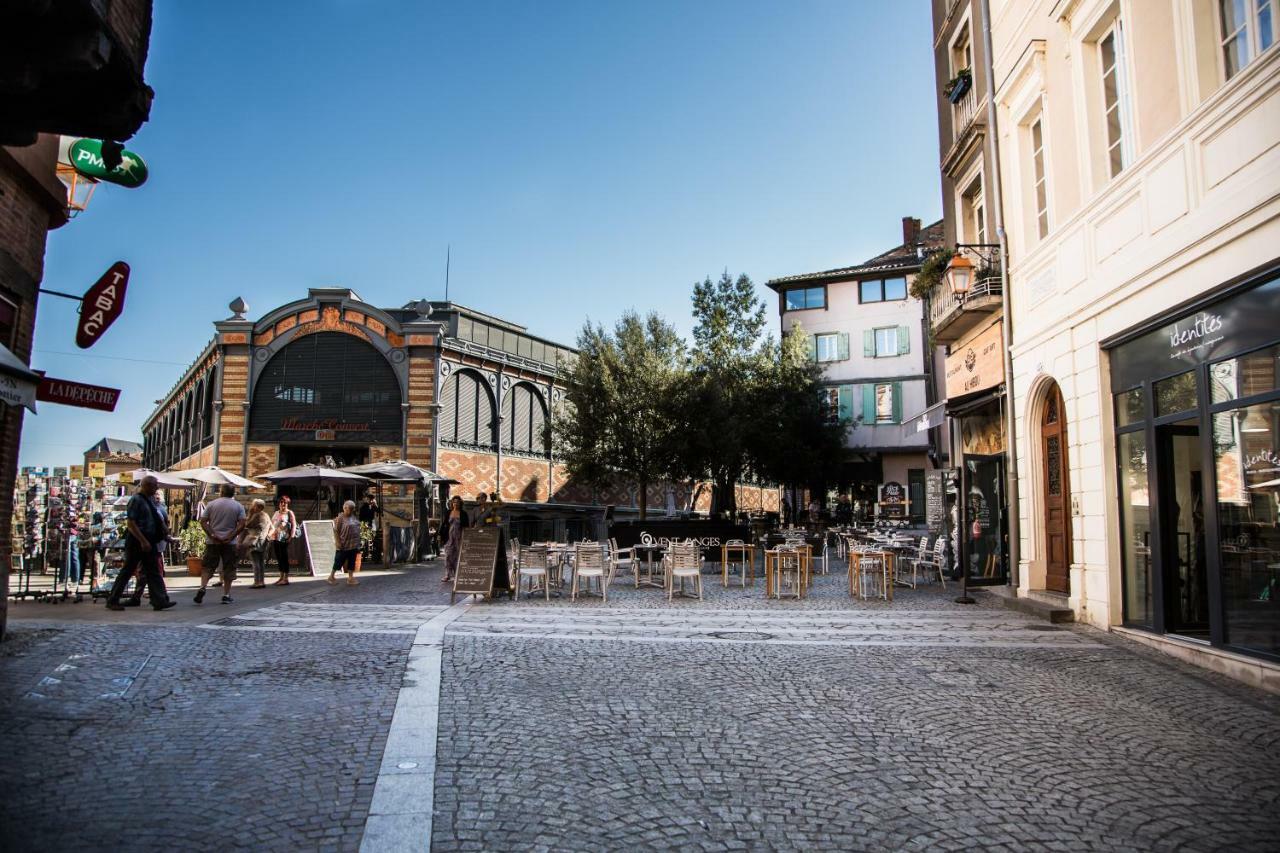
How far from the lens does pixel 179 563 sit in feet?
66.7

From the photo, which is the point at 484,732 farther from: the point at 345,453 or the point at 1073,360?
the point at 345,453

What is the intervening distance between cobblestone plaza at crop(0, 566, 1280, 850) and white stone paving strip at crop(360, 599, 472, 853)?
20 millimetres

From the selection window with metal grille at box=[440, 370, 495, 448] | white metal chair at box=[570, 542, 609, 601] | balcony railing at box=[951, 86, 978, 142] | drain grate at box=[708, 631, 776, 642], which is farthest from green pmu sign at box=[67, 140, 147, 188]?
window with metal grille at box=[440, 370, 495, 448]

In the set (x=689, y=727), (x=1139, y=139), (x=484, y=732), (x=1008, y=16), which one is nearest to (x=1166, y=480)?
(x=1139, y=139)

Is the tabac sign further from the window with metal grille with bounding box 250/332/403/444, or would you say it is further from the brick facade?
the window with metal grille with bounding box 250/332/403/444

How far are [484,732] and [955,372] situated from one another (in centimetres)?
1245

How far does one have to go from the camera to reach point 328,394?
91.4 feet

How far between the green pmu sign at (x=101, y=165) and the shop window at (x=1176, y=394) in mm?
10195

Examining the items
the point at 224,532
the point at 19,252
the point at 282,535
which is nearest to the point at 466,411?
the point at 282,535

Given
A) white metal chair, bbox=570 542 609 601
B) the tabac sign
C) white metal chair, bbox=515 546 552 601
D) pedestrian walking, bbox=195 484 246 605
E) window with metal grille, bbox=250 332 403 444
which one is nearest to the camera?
pedestrian walking, bbox=195 484 246 605

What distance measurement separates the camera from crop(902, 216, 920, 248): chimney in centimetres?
3766

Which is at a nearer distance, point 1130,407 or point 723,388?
point 1130,407

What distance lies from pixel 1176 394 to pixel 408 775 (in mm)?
7070

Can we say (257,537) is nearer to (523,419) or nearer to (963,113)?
(963,113)
